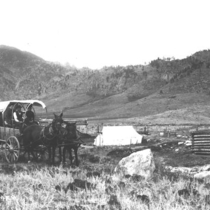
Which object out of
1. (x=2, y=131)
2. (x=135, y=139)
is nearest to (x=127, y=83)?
(x=135, y=139)

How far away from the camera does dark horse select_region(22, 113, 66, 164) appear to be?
14430mm

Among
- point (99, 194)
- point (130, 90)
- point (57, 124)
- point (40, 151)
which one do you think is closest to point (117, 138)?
point (40, 151)

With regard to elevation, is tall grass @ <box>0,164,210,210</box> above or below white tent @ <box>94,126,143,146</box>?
above

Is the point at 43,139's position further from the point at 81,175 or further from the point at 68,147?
the point at 81,175

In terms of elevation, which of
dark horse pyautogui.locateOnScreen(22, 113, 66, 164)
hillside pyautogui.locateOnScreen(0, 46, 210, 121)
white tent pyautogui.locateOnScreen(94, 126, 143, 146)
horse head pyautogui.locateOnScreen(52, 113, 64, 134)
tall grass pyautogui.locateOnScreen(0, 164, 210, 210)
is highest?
hillside pyautogui.locateOnScreen(0, 46, 210, 121)

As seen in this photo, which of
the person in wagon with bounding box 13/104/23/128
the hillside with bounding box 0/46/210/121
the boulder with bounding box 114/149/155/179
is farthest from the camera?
the hillside with bounding box 0/46/210/121

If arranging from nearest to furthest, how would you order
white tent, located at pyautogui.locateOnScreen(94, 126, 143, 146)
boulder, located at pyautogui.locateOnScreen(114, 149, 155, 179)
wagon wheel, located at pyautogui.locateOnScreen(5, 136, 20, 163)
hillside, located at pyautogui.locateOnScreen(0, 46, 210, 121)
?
boulder, located at pyautogui.locateOnScreen(114, 149, 155, 179), wagon wheel, located at pyautogui.locateOnScreen(5, 136, 20, 163), white tent, located at pyautogui.locateOnScreen(94, 126, 143, 146), hillside, located at pyautogui.locateOnScreen(0, 46, 210, 121)

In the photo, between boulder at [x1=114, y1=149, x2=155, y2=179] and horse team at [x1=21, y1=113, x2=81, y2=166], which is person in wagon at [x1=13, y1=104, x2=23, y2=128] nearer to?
horse team at [x1=21, y1=113, x2=81, y2=166]

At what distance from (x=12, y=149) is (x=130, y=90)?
117419mm

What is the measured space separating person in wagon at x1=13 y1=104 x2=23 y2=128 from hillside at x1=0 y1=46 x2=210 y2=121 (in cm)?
5395

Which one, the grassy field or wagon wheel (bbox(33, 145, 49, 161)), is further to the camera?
wagon wheel (bbox(33, 145, 49, 161))

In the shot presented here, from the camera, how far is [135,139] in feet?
103

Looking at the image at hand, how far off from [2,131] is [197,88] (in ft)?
299

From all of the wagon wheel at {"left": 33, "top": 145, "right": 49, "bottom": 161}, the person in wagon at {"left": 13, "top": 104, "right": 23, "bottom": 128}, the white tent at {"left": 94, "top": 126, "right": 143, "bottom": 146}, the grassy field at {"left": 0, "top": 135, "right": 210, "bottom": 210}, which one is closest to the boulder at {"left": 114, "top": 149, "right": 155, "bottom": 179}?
the grassy field at {"left": 0, "top": 135, "right": 210, "bottom": 210}
